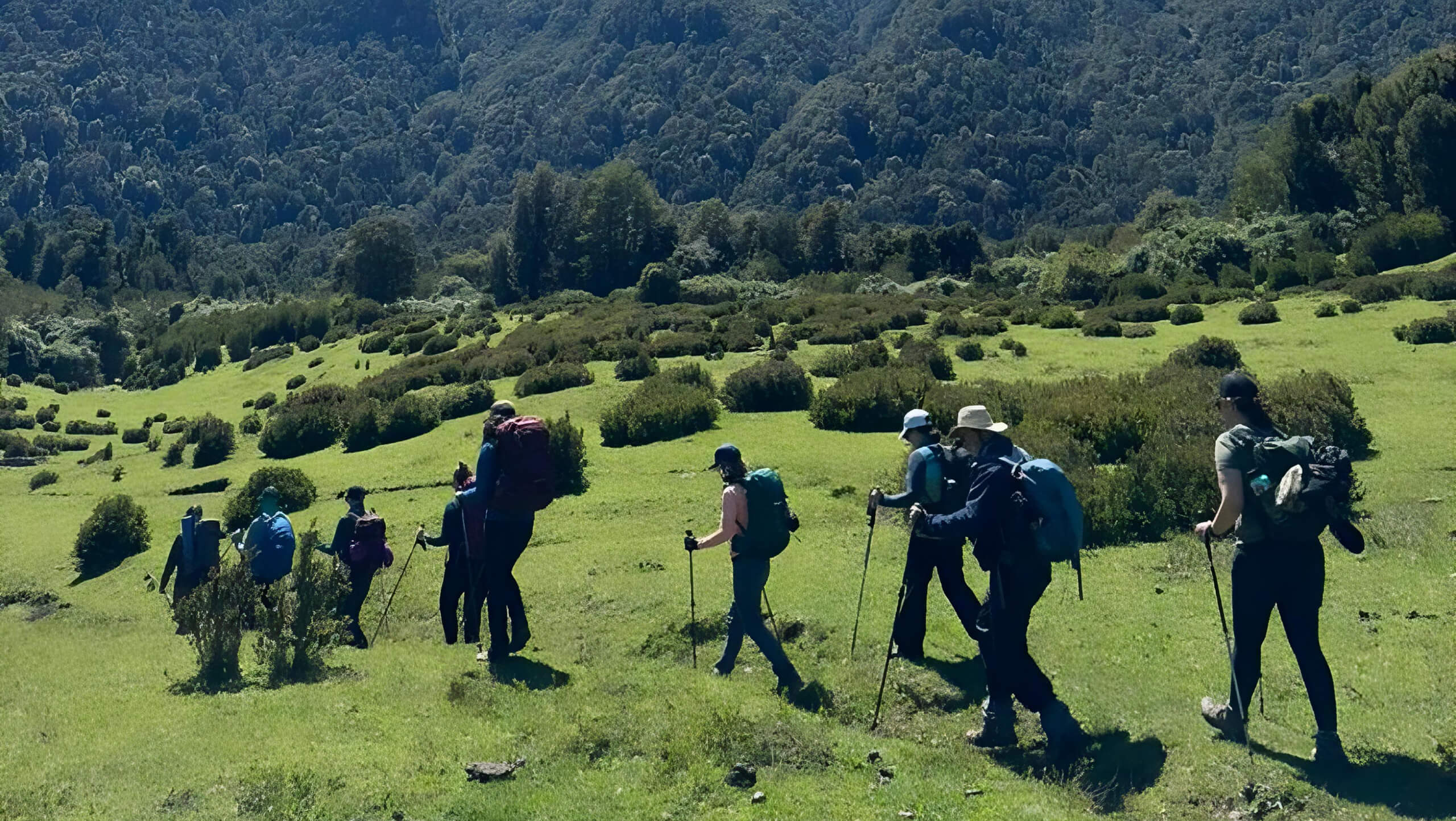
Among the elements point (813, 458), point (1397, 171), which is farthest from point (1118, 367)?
point (1397, 171)

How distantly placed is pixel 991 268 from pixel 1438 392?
49342 mm

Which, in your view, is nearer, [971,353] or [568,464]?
[568,464]

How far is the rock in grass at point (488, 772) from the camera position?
24.0 ft

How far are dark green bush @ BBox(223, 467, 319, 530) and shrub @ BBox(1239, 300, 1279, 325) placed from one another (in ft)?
80.0

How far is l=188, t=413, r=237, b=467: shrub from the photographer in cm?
2894

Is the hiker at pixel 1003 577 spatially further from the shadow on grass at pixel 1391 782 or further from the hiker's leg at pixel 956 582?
the hiker's leg at pixel 956 582

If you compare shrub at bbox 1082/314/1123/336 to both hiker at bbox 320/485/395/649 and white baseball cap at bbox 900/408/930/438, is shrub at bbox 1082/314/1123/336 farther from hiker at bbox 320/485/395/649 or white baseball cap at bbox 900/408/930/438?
white baseball cap at bbox 900/408/930/438

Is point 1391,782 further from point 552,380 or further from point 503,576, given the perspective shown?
point 552,380

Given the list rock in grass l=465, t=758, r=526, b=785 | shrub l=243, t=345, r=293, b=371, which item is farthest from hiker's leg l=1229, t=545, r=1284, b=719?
shrub l=243, t=345, r=293, b=371

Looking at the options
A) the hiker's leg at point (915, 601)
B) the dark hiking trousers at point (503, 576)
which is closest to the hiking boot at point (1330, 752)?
the hiker's leg at point (915, 601)

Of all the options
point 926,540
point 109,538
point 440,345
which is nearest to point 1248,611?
point 926,540

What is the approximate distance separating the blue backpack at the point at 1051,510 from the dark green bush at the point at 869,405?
47.2 ft

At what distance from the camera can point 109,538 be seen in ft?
62.5

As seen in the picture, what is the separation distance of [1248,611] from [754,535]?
3.50 meters
